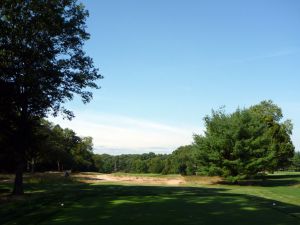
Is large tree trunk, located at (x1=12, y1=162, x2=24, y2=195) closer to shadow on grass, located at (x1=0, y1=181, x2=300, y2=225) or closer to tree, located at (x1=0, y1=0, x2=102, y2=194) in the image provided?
tree, located at (x1=0, y1=0, x2=102, y2=194)

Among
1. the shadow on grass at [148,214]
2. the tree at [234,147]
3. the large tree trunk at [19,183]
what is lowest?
the shadow on grass at [148,214]

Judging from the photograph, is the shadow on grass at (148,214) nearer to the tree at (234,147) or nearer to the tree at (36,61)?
the tree at (36,61)

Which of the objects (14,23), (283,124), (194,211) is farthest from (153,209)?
(283,124)

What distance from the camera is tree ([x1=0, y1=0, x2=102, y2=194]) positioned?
2458 centimetres

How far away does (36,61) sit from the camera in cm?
2525

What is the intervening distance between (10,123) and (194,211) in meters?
14.6

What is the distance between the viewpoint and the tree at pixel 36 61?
24.6 m

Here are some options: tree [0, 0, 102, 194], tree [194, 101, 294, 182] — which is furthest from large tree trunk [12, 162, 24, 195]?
tree [194, 101, 294, 182]

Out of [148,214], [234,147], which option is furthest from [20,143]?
[234,147]

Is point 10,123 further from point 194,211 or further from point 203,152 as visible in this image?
point 203,152

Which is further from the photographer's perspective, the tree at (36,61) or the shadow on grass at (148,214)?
the tree at (36,61)

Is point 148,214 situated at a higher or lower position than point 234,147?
lower

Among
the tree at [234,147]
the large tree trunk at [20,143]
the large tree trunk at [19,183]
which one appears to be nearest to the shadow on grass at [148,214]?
the large tree trunk at [19,183]

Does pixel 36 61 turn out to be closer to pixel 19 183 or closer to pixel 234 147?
pixel 19 183
